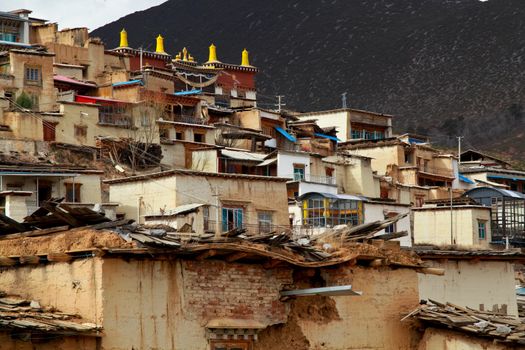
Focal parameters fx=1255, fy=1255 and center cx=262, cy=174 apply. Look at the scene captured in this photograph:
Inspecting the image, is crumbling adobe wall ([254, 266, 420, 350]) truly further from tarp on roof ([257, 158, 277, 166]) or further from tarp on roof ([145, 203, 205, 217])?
tarp on roof ([257, 158, 277, 166])

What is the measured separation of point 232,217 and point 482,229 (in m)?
15.3

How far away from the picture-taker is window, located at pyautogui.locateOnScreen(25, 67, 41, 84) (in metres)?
56.5

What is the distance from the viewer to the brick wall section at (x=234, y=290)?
19359 millimetres

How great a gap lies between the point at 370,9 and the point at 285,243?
112426 millimetres

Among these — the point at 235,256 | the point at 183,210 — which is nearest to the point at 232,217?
the point at 183,210

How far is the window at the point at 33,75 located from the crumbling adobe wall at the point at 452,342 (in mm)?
37512

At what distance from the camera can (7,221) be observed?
2041 centimetres

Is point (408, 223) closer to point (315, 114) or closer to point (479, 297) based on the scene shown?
point (479, 297)

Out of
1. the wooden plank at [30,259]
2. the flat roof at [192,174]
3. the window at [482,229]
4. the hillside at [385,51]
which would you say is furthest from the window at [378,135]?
the wooden plank at [30,259]

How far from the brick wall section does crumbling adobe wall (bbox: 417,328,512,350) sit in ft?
9.61

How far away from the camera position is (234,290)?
19875mm

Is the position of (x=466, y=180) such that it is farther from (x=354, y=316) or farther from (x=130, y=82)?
(x=354, y=316)

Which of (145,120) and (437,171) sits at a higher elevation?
(145,120)

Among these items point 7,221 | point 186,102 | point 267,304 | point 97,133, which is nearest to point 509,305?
point 267,304
